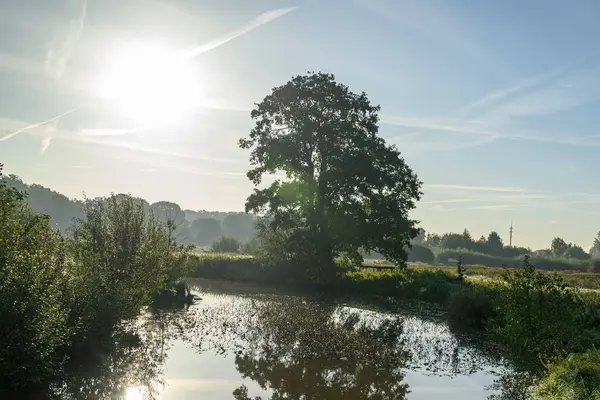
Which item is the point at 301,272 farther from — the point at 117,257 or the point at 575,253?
the point at 575,253

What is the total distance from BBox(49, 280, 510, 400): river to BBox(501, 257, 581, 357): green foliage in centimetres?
205

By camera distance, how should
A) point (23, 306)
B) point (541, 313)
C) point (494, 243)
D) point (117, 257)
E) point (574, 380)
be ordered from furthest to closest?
point (494, 243), point (117, 257), point (541, 313), point (574, 380), point (23, 306)

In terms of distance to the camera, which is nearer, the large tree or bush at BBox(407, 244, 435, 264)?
the large tree

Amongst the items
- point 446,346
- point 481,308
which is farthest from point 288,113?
point 446,346

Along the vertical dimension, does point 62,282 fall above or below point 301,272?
above

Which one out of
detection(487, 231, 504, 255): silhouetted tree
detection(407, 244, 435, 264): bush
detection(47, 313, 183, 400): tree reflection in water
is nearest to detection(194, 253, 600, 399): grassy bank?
detection(47, 313, 183, 400): tree reflection in water

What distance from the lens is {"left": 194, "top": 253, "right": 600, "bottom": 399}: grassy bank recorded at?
560 inches

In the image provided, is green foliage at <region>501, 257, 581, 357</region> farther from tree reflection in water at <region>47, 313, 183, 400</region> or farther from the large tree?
the large tree

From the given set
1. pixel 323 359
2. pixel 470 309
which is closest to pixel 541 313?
pixel 323 359

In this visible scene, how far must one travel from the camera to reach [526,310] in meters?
16.5

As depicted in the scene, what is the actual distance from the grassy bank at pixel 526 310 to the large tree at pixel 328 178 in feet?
10.5

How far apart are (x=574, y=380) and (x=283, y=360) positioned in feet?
30.4

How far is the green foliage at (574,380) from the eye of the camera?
11054mm

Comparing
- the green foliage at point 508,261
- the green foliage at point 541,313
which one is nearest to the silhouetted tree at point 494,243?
the green foliage at point 508,261
